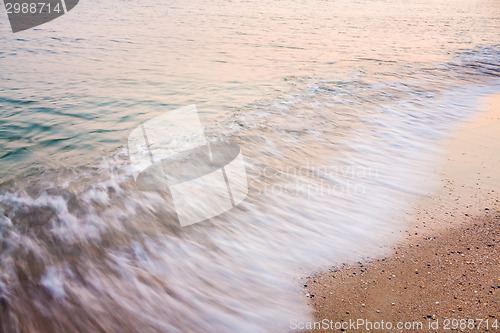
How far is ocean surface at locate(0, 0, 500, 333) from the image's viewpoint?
222 centimetres

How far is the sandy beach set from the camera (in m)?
1.93

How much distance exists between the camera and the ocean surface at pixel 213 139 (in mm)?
2225

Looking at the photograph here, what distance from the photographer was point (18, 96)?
5.63 m

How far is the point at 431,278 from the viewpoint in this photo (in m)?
2.17

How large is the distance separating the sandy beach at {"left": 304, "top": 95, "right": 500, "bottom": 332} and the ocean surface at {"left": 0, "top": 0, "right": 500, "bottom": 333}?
129 mm

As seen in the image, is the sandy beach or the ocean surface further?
the ocean surface

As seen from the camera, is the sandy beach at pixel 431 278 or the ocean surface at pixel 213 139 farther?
the ocean surface at pixel 213 139

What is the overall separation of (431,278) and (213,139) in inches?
110

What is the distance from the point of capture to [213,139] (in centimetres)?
429

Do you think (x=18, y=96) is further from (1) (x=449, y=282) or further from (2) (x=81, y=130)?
(1) (x=449, y=282)

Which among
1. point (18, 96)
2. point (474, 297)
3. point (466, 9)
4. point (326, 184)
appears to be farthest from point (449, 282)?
point (466, 9)

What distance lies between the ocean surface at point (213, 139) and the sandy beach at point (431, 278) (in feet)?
0.42

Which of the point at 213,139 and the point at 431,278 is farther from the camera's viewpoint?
the point at 213,139

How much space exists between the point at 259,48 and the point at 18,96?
533cm
